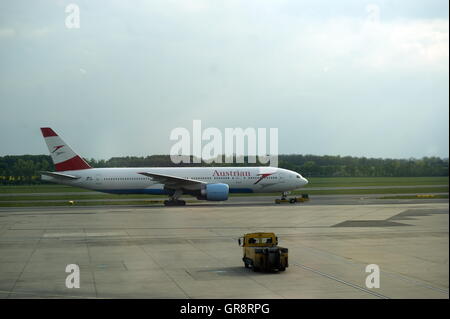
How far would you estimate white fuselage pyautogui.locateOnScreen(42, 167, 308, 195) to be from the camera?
65.8 m

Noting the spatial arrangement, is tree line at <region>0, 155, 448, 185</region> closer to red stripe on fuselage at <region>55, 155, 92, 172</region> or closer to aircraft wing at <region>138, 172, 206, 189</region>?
aircraft wing at <region>138, 172, 206, 189</region>

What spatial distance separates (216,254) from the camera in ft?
95.9

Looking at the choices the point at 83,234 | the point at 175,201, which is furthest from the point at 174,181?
the point at 83,234

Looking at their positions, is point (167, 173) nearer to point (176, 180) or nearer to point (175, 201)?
point (176, 180)

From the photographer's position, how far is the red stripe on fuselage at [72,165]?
2441 inches

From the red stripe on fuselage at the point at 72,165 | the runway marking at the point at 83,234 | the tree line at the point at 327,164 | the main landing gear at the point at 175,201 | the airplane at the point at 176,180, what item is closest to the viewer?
the runway marking at the point at 83,234

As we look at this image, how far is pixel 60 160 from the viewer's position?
60094mm

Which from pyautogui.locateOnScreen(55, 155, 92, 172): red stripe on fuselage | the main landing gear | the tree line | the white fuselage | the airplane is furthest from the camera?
the main landing gear

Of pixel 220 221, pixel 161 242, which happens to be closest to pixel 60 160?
pixel 220 221

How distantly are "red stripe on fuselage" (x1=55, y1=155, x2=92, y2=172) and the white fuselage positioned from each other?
0.58 metres

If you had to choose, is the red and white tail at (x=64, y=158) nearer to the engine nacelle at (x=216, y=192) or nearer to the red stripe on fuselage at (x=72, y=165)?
the red stripe on fuselage at (x=72, y=165)

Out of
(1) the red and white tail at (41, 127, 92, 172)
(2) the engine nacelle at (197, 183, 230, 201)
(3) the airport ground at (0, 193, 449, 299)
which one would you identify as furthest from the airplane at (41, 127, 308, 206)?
(3) the airport ground at (0, 193, 449, 299)

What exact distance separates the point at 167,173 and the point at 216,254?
3833 cm

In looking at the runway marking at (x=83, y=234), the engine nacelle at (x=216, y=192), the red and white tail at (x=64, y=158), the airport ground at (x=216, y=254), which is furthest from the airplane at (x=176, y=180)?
the runway marking at (x=83, y=234)
